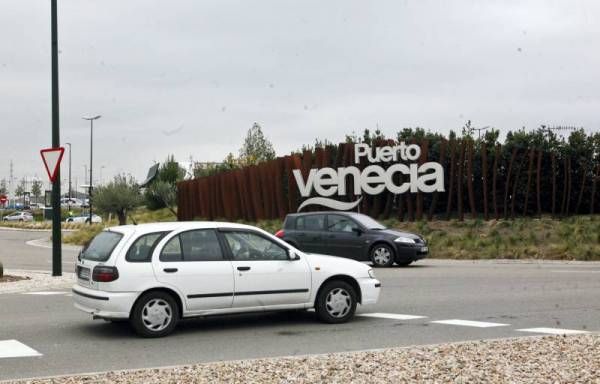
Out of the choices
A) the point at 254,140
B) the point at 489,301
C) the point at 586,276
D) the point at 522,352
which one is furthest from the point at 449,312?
the point at 254,140

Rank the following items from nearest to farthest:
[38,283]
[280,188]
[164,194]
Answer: [38,283] → [280,188] → [164,194]

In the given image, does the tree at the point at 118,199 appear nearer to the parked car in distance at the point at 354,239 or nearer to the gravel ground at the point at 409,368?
the parked car in distance at the point at 354,239

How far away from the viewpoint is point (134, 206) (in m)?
55.3

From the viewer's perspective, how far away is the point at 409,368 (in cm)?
768

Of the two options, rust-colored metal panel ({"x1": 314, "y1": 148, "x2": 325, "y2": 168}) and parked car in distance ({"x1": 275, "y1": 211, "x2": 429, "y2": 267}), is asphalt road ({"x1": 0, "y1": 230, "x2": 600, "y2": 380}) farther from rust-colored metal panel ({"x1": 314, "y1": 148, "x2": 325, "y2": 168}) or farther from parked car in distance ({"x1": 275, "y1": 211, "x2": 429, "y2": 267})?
rust-colored metal panel ({"x1": 314, "y1": 148, "x2": 325, "y2": 168})

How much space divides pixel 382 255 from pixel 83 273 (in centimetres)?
1223

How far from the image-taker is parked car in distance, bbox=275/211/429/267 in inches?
865

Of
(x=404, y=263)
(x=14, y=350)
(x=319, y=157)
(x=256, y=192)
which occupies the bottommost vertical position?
(x=14, y=350)

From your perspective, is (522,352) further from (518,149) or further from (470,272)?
(518,149)

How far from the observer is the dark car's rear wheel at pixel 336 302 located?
447 inches

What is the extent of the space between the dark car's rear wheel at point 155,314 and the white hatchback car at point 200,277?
0.01 m

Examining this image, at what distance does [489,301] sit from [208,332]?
5253mm

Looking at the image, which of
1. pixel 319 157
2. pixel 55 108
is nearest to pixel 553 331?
pixel 55 108

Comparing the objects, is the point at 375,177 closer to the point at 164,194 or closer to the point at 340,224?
the point at 340,224
